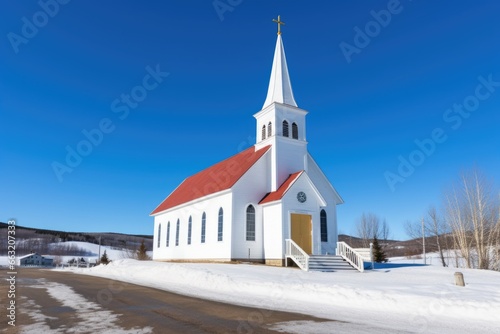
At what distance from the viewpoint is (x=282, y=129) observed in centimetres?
2664

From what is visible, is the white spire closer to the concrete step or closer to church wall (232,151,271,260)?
church wall (232,151,271,260)

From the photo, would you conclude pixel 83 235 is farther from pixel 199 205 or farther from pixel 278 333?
pixel 278 333

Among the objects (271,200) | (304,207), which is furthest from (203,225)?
(304,207)

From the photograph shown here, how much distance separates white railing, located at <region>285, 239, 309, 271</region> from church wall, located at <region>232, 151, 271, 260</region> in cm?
256

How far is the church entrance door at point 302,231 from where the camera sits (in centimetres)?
2367

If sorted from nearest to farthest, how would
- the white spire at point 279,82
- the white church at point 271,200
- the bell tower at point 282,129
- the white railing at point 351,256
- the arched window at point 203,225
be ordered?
the white railing at point 351,256 → the white church at point 271,200 → the bell tower at point 282,129 → the arched window at point 203,225 → the white spire at point 279,82

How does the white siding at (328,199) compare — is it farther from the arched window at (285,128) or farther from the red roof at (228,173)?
the red roof at (228,173)

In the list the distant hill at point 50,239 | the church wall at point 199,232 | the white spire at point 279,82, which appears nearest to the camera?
the church wall at point 199,232

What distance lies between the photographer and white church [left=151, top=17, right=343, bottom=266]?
23641 millimetres

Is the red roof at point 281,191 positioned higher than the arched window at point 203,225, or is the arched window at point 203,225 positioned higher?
the red roof at point 281,191

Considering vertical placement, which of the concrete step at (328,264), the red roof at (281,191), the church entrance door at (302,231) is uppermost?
the red roof at (281,191)

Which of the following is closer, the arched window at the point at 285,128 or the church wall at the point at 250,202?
the church wall at the point at 250,202

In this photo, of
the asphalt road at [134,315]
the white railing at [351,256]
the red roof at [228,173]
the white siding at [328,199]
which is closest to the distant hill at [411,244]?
the white siding at [328,199]

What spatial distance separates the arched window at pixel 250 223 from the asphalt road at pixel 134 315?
13.0 meters
